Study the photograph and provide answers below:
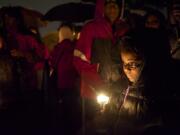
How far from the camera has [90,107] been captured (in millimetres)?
6910

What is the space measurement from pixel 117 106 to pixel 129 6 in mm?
5932

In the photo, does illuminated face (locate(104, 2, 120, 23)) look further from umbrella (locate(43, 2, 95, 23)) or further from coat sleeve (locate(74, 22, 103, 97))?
umbrella (locate(43, 2, 95, 23))

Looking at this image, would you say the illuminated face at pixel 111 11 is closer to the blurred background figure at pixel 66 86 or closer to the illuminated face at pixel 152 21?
the illuminated face at pixel 152 21

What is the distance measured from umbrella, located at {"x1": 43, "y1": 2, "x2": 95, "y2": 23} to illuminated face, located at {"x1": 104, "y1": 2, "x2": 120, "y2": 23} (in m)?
2.70

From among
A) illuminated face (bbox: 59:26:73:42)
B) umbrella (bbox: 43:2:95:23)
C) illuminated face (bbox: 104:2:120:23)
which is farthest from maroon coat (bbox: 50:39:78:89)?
umbrella (bbox: 43:2:95:23)

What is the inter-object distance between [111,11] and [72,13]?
9.65 feet

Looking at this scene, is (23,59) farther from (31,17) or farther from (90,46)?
(31,17)

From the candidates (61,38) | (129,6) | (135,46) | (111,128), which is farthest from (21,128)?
(129,6)

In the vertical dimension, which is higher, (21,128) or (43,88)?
(43,88)

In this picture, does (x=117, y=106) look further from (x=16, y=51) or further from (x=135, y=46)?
(x=16, y=51)

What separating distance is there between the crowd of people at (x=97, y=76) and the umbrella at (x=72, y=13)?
4.05 ft

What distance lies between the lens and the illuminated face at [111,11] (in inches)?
255

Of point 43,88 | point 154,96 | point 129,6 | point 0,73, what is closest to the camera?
point 154,96

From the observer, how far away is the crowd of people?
4.21 meters
